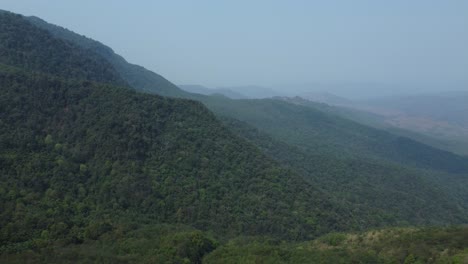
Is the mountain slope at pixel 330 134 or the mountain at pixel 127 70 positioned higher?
the mountain at pixel 127 70

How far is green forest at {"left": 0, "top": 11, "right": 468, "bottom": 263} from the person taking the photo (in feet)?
97.3

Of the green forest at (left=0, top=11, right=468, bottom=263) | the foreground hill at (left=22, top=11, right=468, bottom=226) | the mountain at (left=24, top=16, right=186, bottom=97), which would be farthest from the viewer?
the mountain at (left=24, top=16, right=186, bottom=97)

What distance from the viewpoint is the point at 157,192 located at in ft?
139

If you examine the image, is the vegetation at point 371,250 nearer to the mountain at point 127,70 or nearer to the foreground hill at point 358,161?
the foreground hill at point 358,161

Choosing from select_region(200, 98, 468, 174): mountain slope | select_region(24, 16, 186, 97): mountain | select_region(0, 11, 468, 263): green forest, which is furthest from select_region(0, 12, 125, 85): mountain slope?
select_region(200, 98, 468, 174): mountain slope

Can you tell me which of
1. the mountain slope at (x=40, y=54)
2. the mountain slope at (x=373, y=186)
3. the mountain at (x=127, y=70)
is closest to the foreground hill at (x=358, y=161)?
the mountain slope at (x=373, y=186)

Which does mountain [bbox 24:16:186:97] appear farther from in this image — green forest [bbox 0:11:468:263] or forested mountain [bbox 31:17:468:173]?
green forest [bbox 0:11:468:263]

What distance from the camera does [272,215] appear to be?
4250 centimetres

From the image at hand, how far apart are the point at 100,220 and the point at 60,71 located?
35.9 m

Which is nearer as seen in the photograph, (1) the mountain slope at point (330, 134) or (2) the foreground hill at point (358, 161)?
(2) the foreground hill at point (358, 161)

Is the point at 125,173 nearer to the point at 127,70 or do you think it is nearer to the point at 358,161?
the point at 358,161

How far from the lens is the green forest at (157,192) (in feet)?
97.3

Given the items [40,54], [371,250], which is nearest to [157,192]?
[371,250]

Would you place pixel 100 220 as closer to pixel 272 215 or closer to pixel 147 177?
pixel 147 177
